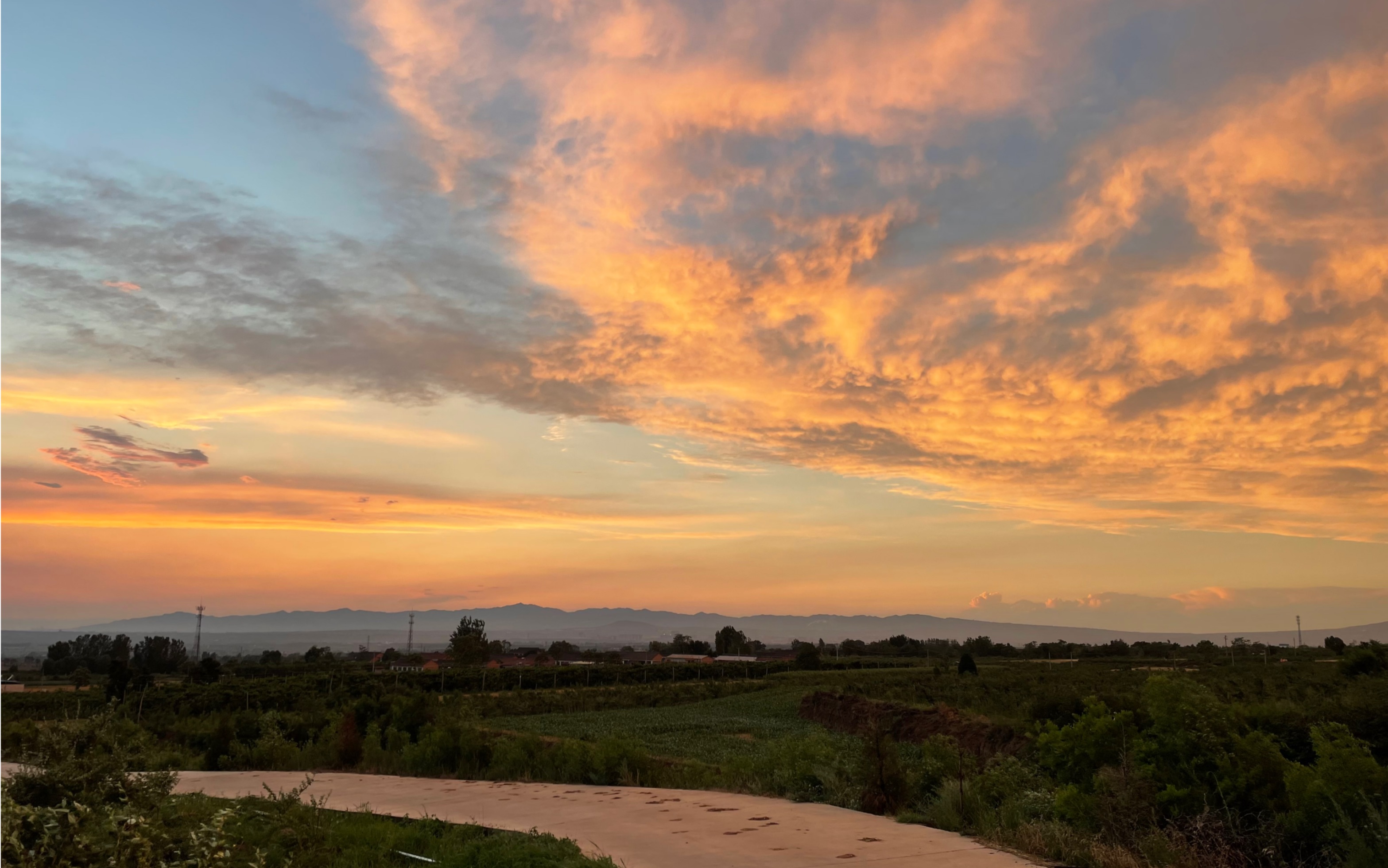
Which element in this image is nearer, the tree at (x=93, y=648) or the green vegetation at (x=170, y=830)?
the green vegetation at (x=170, y=830)

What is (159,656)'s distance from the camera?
125 m

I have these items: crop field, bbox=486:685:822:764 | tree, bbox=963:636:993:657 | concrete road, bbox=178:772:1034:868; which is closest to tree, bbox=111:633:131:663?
crop field, bbox=486:685:822:764

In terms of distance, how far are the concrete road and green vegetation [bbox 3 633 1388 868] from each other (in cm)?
81

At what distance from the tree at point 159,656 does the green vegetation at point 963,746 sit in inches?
2205

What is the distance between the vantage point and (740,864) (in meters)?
9.73

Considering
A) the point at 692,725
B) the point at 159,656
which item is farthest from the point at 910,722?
the point at 159,656

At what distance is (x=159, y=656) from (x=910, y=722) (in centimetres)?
12933

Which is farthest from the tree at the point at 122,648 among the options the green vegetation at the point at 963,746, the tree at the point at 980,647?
the tree at the point at 980,647

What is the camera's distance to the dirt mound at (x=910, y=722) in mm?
21844

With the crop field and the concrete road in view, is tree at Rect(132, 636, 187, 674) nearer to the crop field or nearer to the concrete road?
the crop field

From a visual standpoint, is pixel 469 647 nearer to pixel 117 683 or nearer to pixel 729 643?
pixel 117 683

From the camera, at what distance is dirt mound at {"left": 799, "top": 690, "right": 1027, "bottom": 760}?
2184 cm

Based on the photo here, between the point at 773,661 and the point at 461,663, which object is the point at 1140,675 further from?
the point at 461,663

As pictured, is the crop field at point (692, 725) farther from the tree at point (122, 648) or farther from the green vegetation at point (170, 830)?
the tree at point (122, 648)
